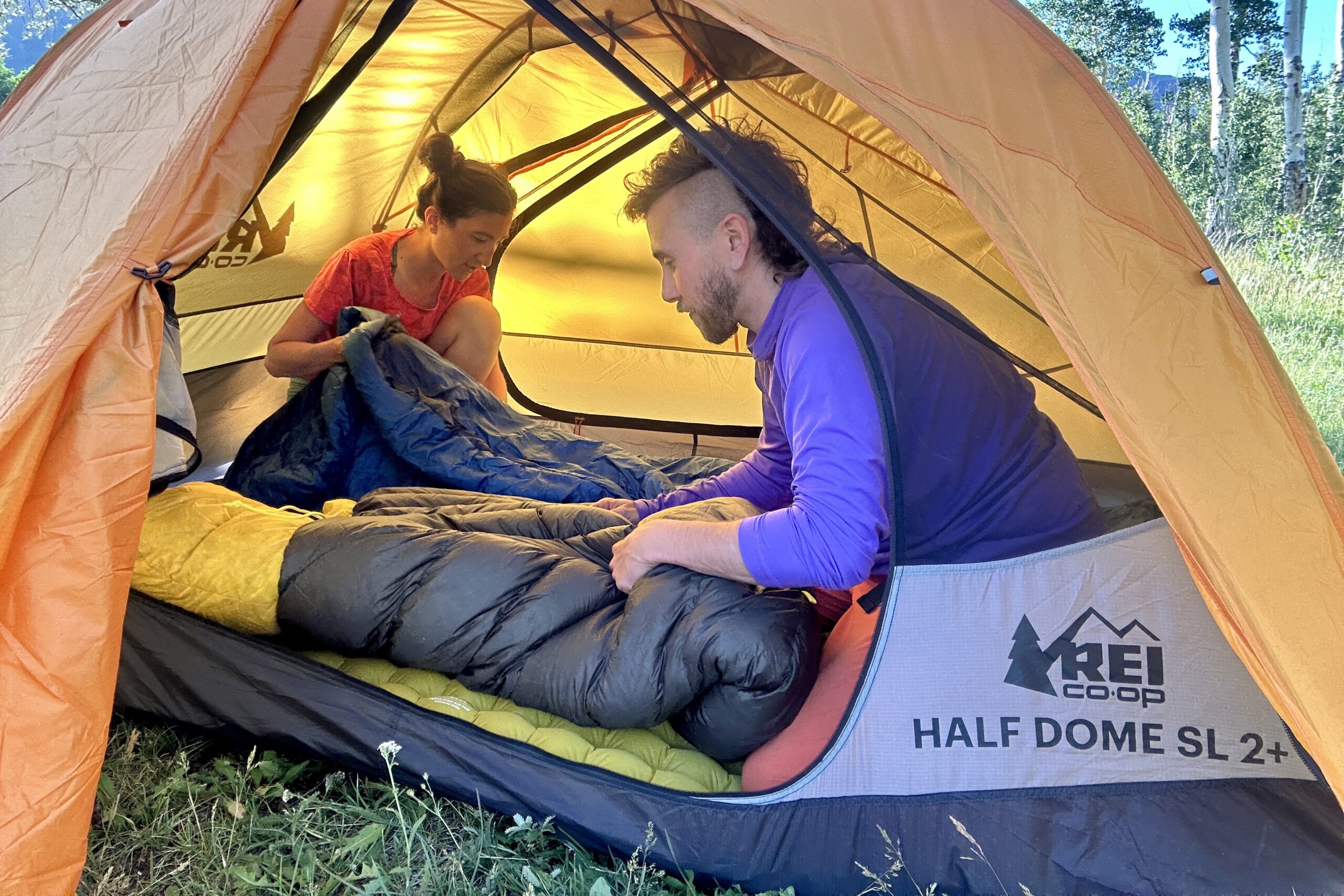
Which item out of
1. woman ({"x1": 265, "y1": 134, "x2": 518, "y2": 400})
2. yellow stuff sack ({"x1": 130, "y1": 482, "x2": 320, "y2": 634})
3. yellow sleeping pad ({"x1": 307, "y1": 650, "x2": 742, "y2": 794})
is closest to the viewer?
yellow sleeping pad ({"x1": 307, "y1": 650, "x2": 742, "y2": 794})

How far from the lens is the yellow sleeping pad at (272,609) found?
4.76ft

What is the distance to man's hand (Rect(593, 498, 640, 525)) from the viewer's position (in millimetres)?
1842

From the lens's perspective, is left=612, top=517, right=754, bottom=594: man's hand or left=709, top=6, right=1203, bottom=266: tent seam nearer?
left=709, top=6, right=1203, bottom=266: tent seam

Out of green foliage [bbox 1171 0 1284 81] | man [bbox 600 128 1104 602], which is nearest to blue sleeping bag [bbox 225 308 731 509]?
man [bbox 600 128 1104 602]

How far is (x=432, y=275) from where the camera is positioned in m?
2.61

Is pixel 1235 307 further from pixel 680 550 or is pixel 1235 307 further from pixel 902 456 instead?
pixel 680 550

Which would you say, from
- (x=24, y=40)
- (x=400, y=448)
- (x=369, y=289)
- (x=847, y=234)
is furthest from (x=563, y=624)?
(x=24, y=40)

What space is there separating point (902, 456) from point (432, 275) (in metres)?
1.63

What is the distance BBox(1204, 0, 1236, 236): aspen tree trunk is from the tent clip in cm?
674

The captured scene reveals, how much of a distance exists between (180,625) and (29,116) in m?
0.80

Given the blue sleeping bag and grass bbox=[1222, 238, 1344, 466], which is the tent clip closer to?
the blue sleeping bag

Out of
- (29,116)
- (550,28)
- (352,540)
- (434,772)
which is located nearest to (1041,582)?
(434,772)

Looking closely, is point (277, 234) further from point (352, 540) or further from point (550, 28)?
point (352, 540)

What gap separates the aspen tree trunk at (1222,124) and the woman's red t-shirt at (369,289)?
5.75m
